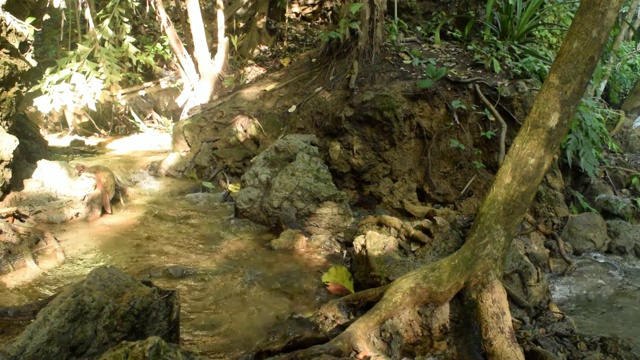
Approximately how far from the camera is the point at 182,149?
806 cm

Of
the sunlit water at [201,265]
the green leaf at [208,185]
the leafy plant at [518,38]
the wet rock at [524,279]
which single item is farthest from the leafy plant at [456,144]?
the green leaf at [208,185]

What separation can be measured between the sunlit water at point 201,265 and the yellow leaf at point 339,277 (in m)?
0.10

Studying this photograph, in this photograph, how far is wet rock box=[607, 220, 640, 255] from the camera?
5.85 m

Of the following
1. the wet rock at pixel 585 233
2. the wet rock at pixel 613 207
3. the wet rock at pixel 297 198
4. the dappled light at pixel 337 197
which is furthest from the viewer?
the wet rock at pixel 613 207

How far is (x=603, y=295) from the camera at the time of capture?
16.1ft

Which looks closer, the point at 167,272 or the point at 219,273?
the point at 167,272

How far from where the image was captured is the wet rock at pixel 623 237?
5853 millimetres

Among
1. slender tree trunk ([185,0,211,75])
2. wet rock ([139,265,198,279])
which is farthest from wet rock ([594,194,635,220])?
slender tree trunk ([185,0,211,75])

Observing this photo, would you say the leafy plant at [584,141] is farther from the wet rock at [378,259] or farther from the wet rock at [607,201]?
the wet rock at [378,259]

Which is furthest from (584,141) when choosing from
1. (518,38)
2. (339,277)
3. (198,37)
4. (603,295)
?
(198,37)

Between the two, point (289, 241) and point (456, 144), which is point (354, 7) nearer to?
point (456, 144)

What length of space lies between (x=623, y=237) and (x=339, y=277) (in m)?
3.56

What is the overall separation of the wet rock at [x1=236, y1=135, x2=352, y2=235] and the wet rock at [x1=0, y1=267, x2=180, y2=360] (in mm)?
2419

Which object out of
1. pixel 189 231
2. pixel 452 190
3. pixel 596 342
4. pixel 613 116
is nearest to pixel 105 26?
pixel 189 231
